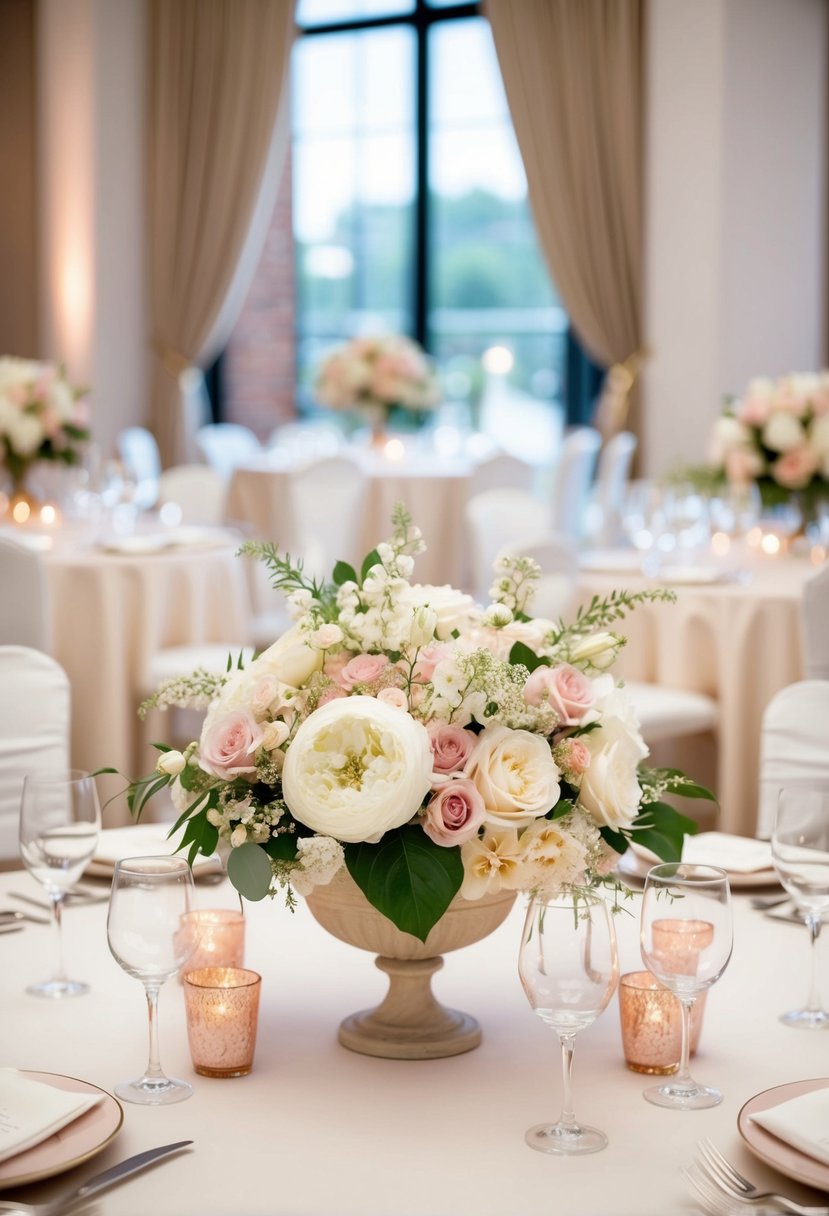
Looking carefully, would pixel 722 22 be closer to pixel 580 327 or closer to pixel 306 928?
pixel 580 327

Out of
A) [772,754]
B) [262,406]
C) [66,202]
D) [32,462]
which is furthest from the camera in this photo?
[262,406]

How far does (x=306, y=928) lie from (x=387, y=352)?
6338mm

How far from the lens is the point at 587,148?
7984mm

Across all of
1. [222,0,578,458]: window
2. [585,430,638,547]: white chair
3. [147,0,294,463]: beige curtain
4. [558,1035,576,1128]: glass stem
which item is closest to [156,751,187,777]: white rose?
[558,1035,576,1128]: glass stem

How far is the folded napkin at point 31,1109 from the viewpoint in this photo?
1.20 meters

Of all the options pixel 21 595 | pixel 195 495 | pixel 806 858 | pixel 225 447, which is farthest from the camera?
pixel 225 447

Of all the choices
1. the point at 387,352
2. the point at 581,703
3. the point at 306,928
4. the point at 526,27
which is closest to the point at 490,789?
the point at 581,703

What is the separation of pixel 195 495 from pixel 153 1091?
5.41 metres

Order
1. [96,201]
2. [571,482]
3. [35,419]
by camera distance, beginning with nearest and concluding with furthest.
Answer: [35,419]
[571,482]
[96,201]

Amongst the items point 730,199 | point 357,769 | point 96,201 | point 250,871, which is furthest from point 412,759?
point 96,201

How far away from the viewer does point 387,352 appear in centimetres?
792

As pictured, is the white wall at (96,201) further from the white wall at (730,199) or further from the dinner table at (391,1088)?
the dinner table at (391,1088)

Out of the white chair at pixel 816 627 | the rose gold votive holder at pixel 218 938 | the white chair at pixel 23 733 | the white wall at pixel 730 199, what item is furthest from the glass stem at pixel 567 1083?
the white wall at pixel 730 199

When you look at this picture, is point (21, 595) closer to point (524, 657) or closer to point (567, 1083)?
point (524, 657)
